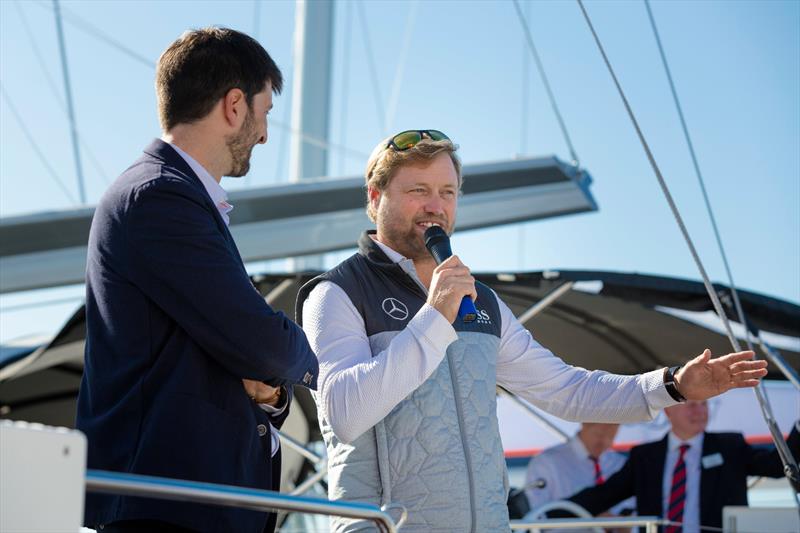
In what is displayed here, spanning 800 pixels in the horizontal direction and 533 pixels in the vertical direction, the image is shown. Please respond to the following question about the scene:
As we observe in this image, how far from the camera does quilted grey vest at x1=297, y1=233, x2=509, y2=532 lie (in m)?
2.38

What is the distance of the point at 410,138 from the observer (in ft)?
9.16

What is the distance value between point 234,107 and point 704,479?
500cm

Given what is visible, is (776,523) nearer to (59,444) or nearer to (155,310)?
(155,310)

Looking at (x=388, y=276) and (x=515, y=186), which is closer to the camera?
(x=388, y=276)

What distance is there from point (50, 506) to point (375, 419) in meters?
1.00

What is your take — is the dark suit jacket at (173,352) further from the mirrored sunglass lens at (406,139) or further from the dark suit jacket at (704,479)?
the dark suit jacket at (704,479)

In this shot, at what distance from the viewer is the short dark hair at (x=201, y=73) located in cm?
214

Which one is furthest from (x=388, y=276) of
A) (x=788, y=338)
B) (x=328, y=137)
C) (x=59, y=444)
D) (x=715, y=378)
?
(x=328, y=137)

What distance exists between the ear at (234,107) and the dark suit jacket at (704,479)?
4625 millimetres

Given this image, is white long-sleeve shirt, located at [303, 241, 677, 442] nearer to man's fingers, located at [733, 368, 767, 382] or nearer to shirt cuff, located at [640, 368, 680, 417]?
shirt cuff, located at [640, 368, 680, 417]

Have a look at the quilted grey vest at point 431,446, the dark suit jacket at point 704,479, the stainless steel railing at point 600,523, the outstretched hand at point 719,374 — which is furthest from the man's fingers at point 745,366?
the dark suit jacket at point 704,479

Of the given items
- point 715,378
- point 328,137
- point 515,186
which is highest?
point 328,137

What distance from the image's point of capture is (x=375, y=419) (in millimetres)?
2316

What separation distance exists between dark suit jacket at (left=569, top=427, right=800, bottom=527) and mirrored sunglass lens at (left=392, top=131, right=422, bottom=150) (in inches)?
155
